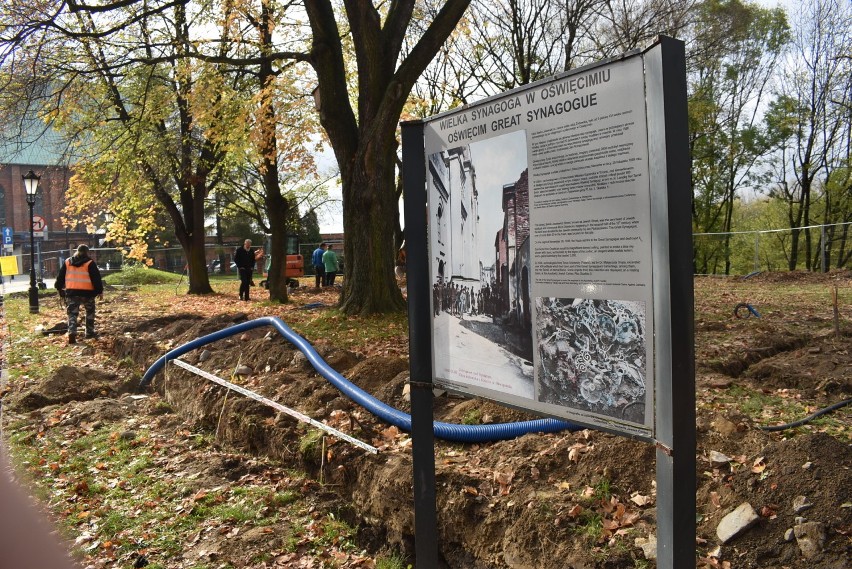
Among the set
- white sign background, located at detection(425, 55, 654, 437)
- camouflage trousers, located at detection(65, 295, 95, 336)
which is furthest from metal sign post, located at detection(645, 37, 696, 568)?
camouflage trousers, located at detection(65, 295, 95, 336)

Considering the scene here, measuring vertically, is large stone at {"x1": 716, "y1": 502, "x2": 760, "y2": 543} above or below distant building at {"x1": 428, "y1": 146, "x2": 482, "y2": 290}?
below

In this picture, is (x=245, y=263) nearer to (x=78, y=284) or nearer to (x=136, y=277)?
(x=78, y=284)

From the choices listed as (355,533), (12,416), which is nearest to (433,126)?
(355,533)

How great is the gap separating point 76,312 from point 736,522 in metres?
13.9

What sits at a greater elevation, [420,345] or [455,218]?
[455,218]

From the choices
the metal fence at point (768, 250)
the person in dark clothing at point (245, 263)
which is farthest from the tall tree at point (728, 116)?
the person in dark clothing at point (245, 263)

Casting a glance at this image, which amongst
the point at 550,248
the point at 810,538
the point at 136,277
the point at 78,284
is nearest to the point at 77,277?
the point at 78,284

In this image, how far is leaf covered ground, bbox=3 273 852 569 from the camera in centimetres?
Result: 381

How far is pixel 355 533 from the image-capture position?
16.1 ft

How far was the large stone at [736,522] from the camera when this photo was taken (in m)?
3.58

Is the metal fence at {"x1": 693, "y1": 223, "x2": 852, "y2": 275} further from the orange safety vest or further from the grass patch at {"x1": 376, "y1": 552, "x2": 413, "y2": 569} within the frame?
the grass patch at {"x1": 376, "y1": 552, "x2": 413, "y2": 569}

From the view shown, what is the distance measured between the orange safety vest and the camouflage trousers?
231mm

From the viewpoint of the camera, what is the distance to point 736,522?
11.9 feet

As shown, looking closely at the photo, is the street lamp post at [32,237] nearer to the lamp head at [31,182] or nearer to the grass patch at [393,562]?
the lamp head at [31,182]
